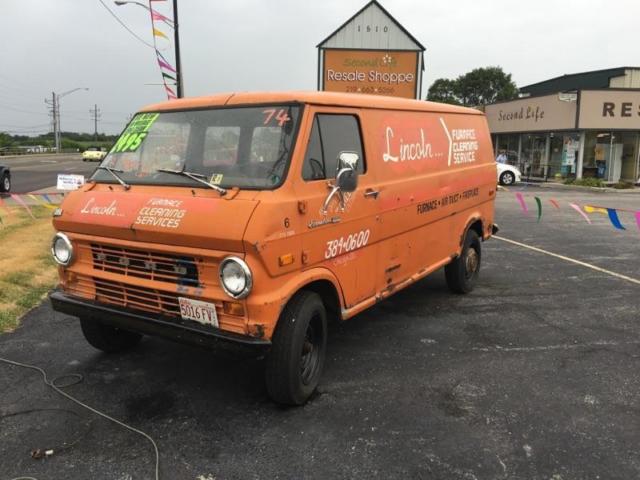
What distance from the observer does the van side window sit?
13.1 ft

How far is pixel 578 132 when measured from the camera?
2650cm

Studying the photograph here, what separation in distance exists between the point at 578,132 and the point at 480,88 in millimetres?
44438

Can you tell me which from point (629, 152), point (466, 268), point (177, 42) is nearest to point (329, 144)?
point (466, 268)

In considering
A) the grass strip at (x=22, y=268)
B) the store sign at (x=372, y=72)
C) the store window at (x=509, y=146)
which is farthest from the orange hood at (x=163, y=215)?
the store window at (x=509, y=146)

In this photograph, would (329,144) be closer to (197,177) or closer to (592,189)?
(197,177)

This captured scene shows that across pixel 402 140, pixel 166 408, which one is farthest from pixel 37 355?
pixel 402 140

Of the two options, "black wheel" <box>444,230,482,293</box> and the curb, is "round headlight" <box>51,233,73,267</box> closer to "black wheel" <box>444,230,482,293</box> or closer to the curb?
"black wheel" <box>444,230,482,293</box>

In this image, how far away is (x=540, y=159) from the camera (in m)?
29.9

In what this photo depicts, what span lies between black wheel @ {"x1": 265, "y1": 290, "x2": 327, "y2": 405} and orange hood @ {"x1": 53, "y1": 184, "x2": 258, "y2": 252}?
64 cm

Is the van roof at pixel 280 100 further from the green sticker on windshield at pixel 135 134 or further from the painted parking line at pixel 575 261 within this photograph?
the painted parking line at pixel 575 261

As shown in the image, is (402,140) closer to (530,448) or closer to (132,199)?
(132,199)

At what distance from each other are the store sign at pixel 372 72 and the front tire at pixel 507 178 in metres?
6.36

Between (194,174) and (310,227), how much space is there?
0.92 m

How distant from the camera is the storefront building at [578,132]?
A: 2562 centimetres
